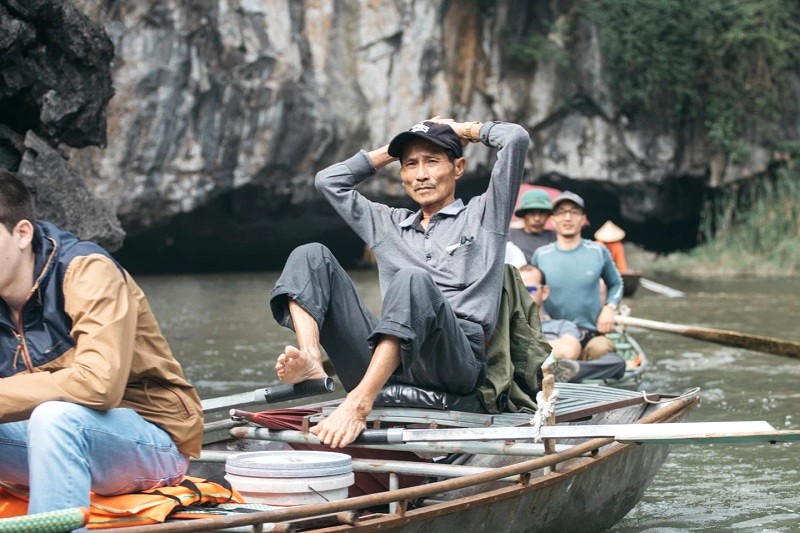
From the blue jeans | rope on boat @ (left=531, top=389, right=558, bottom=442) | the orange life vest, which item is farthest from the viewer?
rope on boat @ (left=531, top=389, right=558, bottom=442)

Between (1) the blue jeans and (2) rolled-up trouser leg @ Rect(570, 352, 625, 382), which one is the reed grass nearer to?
→ (2) rolled-up trouser leg @ Rect(570, 352, 625, 382)

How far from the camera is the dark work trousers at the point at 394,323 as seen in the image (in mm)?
3688

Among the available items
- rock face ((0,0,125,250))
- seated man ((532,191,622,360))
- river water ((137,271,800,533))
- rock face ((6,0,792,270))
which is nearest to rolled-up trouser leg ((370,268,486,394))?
river water ((137,271,800,533))

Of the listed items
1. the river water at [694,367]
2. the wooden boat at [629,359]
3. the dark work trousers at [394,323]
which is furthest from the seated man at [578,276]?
the dark work trousers at [394,323]

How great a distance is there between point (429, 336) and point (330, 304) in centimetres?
41

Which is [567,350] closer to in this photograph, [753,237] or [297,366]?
[297,366]

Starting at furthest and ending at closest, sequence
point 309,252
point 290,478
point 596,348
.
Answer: point 596,348, point 309,252, point 290,478

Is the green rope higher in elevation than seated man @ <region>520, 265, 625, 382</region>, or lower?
higher

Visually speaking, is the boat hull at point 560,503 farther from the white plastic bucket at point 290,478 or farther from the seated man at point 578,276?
the seated man at point 578,276

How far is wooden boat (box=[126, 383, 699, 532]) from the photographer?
3004 millimetres

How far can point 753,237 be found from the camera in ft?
62.4

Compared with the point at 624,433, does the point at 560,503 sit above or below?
below

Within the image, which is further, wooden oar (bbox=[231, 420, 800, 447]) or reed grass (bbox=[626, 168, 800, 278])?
reed grass (bbox=[626, 168, 800, 278])

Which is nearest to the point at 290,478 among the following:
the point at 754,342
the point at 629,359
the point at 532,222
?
the point at 754,342
